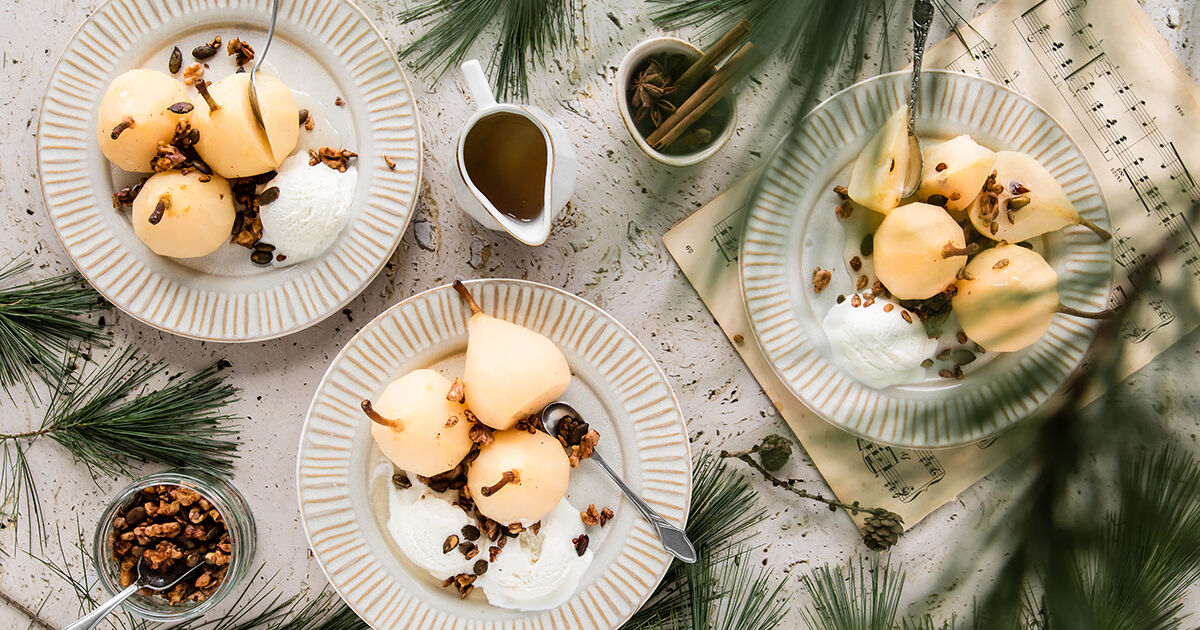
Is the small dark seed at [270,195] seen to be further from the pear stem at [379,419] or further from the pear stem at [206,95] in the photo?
the pear stem at [379,419]

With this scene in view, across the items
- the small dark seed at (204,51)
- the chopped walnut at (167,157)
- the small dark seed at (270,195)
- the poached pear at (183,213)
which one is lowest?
the small dark seed at (270,195)

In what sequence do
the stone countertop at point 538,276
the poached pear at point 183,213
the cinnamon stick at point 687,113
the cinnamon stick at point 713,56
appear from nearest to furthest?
the cinnamon stick at point 713,56, the cinnamon stick at point 687,113, the poached pear at point 183,213, the stone countertop at point 538,276

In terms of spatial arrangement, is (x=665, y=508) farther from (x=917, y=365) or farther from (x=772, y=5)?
(x=772, y=5)

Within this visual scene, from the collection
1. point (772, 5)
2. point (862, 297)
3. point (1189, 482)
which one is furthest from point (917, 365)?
point (772, 5)

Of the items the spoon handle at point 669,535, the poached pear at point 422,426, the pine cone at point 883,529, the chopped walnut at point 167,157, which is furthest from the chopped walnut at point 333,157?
the pine cone at point 883,529

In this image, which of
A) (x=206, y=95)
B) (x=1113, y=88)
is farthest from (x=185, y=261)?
(x=1113, y=88)

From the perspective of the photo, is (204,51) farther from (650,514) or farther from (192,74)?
(650,514)
